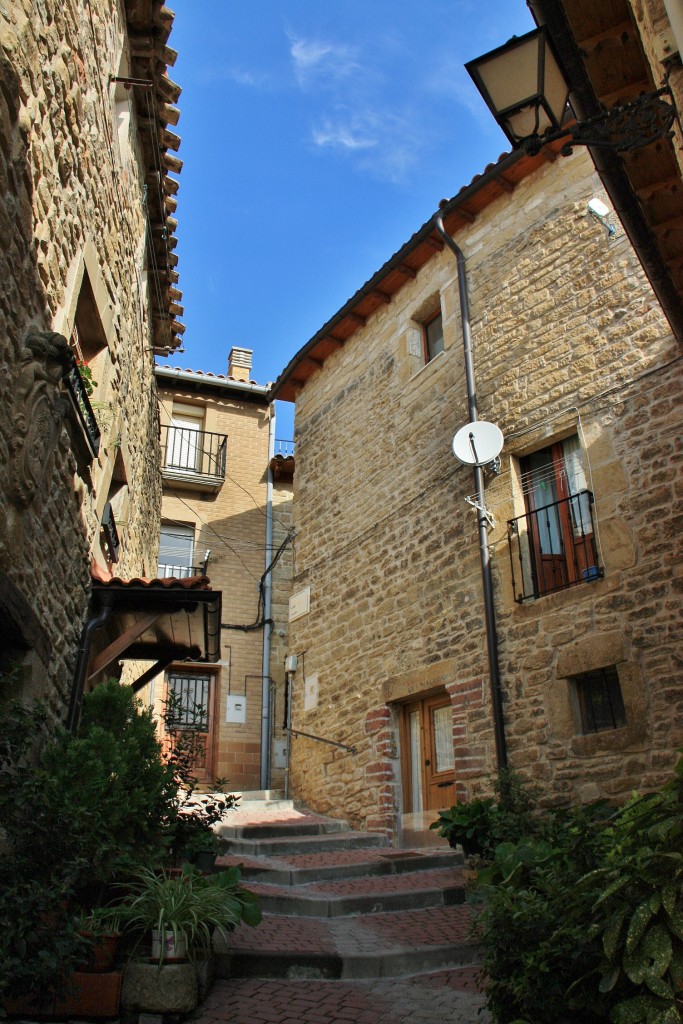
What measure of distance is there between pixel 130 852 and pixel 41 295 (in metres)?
3.05

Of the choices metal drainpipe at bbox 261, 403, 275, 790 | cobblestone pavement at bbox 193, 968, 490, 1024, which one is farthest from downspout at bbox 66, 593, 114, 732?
metal drainpipe at bbox 261, 403, 275, 790

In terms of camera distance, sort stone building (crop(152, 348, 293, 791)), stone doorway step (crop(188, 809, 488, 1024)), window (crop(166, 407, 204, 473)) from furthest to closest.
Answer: window (crop(166, 407, 204, 473))
stone building (crop(152, 348, 293, 791))
stone doorway step (crop(188, 809, 488, 1024))

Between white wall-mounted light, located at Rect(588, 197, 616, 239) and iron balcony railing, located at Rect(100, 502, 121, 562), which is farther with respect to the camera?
white wall-mounted light, located at Rect(588, 197, 616, 239)

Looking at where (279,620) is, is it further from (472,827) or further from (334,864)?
(472,827)

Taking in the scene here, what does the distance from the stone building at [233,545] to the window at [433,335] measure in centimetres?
564

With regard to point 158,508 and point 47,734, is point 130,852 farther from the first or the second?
point 158,508

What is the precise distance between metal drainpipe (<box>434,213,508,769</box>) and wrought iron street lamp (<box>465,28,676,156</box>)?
4.83 m

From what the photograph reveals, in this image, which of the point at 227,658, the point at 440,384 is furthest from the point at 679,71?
the point at 227,658

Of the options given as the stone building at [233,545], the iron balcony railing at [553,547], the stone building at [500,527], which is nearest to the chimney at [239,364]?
the stone building at [233,545]

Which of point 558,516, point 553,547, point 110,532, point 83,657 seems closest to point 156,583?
point 83,657

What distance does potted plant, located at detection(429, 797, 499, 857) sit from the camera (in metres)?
6.72

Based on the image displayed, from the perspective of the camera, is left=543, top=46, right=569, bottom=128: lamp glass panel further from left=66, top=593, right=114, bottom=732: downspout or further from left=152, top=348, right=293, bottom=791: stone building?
left=152, top=348, right=293, bottom=791: stone building

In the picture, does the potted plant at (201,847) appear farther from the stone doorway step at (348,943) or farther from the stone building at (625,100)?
the stone building at (625,100)

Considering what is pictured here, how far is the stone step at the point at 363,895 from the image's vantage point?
6168mm
